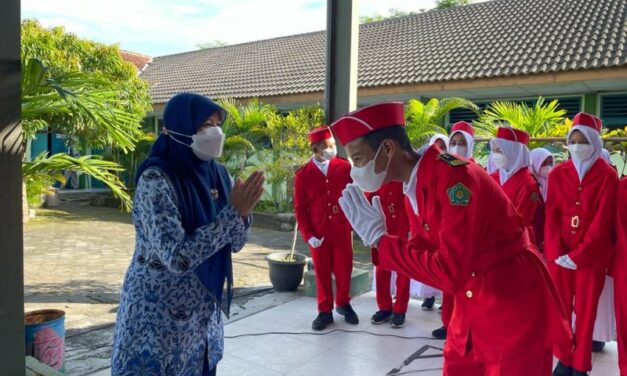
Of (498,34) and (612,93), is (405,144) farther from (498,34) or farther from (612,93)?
(498,34)

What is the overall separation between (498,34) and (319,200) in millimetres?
10342

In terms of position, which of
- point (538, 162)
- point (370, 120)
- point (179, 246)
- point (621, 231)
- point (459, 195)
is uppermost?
point (370, 120)

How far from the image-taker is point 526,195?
4379 mm

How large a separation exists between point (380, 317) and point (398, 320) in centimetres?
19

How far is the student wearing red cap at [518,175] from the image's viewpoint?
4.39 metres

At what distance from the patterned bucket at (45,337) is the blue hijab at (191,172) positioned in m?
1.80

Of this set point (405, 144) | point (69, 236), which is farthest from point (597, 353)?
point (69, 236)

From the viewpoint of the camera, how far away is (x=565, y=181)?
397 cm

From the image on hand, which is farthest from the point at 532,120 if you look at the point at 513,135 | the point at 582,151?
the point at 582,151

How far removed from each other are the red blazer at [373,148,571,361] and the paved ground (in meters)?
3.15

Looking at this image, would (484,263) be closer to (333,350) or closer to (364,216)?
(364,216)

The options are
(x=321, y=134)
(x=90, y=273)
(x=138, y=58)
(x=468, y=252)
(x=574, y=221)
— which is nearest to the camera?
(x=468, y=252)

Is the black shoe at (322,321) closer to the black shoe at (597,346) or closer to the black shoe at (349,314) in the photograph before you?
the black shoe at (349,314)

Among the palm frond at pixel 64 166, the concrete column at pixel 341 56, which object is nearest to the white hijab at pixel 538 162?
the concrete column at pixel 341 56
